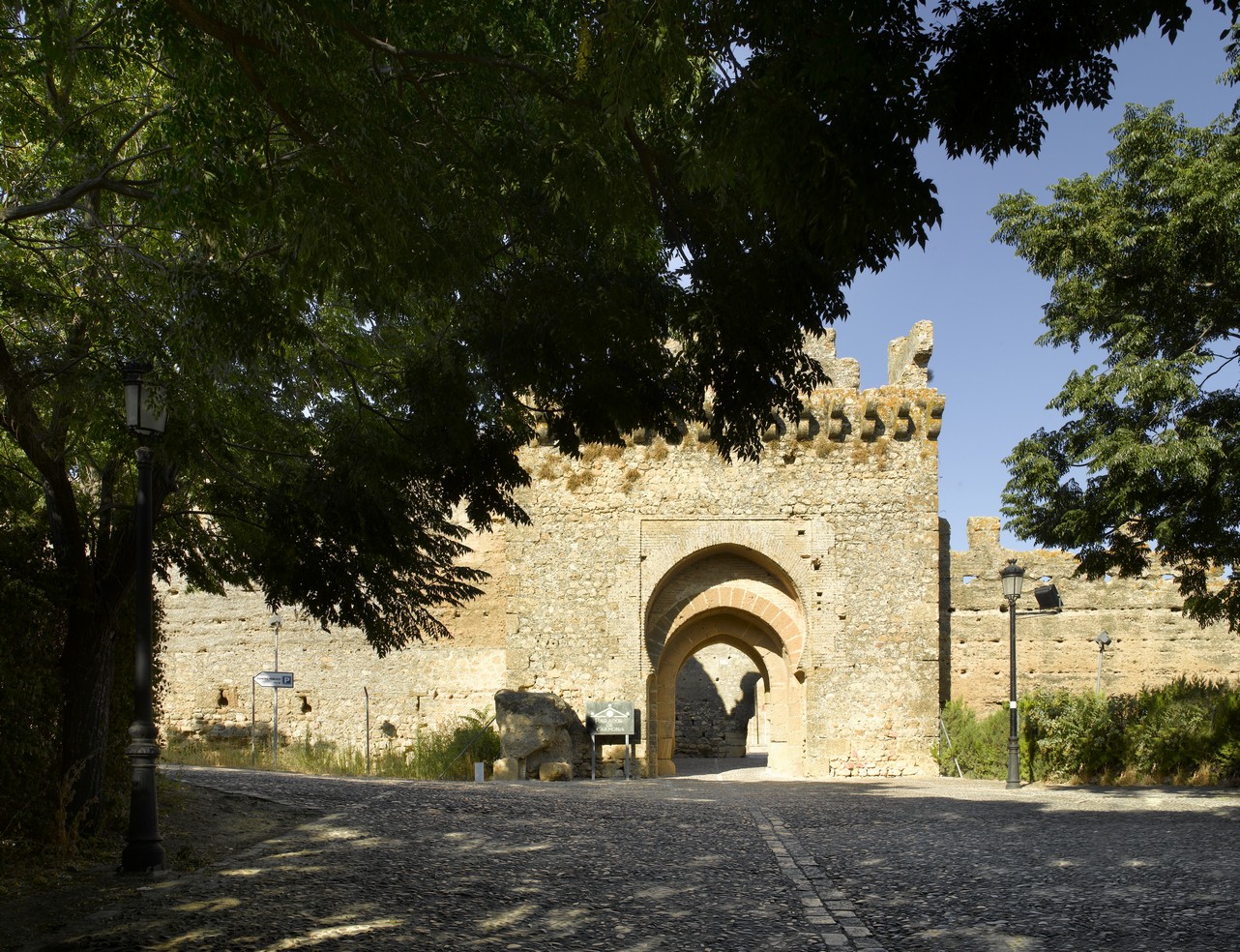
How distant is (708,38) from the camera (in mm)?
5785

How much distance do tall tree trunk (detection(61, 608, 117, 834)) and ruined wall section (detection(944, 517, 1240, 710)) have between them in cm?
1564

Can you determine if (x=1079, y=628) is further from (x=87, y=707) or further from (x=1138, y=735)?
(x=87, y=707)

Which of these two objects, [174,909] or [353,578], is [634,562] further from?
[174,909]

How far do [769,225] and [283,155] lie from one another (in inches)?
124

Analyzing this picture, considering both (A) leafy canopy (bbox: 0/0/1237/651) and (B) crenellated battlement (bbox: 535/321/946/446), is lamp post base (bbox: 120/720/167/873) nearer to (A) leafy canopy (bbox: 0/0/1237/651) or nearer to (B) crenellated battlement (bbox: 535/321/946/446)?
(A) leafy canopy (bbox: 0/0/1237/651)

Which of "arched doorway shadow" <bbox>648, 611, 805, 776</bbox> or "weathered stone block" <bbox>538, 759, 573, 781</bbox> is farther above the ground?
"arched doorway shadow" <bbox>648, 611, 805, 776</bbox>

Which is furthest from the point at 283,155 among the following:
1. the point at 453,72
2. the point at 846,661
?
the point at 846,661

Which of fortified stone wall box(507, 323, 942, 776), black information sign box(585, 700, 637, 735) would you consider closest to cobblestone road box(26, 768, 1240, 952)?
black information sign box(585, 700, 637, 735)

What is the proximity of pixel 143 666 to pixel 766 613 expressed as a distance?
13171 millimetres

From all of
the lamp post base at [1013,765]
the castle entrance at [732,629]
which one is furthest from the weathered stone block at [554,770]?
the lamp post base at [1013,765]

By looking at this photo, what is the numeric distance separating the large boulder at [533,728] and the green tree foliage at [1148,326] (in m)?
8.07

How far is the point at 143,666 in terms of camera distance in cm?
807

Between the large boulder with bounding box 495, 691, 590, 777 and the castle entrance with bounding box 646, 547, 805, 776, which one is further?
the castle entrance with bounding box 646, 547, 805, 776

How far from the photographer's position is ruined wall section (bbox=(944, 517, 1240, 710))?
21047 mm
